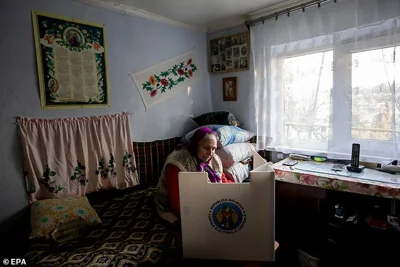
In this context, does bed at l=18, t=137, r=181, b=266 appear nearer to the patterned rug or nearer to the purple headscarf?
the patterned rug

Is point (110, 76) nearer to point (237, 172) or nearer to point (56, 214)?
point (56, 214)

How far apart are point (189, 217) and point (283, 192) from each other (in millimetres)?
1142

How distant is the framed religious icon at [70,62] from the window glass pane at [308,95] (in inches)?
66.1

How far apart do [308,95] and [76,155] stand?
2044mm

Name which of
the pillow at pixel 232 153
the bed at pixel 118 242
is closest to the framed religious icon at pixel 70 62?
the bed at pixel 118 242

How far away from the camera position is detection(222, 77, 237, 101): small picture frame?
2.72m

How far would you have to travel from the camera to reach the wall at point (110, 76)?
1.58 m

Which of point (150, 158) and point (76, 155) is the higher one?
point (76, 155)

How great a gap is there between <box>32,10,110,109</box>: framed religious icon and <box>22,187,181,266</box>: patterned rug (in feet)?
3.08

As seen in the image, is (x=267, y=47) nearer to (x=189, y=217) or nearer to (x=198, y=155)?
(x=198, y=155)

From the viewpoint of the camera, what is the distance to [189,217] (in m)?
1.17

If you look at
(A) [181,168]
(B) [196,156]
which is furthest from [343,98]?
(A) [181,168]

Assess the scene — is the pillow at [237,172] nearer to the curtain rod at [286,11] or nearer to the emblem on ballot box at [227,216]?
the emblem on ballot box at [227,216]

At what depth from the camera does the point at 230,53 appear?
2.69 m
